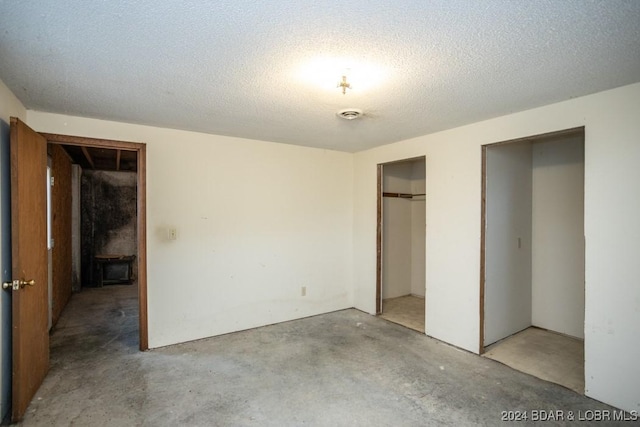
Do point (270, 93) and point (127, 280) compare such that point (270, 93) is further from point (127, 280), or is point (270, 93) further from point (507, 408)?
point (127, 280)

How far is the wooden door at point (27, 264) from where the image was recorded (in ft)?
6.86

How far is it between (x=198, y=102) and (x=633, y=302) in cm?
346

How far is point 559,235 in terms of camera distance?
367 centimetres

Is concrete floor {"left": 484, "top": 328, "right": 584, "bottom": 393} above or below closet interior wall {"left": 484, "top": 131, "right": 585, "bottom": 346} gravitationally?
below

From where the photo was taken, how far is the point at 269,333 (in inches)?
145

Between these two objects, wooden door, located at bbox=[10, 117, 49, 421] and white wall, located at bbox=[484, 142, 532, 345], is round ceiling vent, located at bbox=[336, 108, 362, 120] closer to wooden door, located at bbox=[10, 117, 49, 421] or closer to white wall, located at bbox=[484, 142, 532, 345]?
white wall, located at bbox=[484, 142, 532, 345]

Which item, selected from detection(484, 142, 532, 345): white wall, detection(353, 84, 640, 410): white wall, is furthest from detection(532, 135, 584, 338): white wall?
detection(353, 84, 640, 410): white wall

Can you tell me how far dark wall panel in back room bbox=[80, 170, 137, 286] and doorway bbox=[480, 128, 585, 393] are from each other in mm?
6484

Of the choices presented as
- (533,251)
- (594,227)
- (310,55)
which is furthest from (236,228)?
(533,251)

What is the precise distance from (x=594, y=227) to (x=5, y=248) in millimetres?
4142

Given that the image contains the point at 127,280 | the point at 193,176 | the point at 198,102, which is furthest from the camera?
the point at 127,280

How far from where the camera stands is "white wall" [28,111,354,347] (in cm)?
329

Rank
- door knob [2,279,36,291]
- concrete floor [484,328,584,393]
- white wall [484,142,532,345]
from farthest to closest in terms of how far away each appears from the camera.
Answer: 1. white wall [484,142,532,345]
2. concrete floor [484,328,584,393]
3. door knob [2,279,36,291]

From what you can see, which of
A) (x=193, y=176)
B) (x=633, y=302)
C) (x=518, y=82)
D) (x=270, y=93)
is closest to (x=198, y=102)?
(x=270, y=93)
